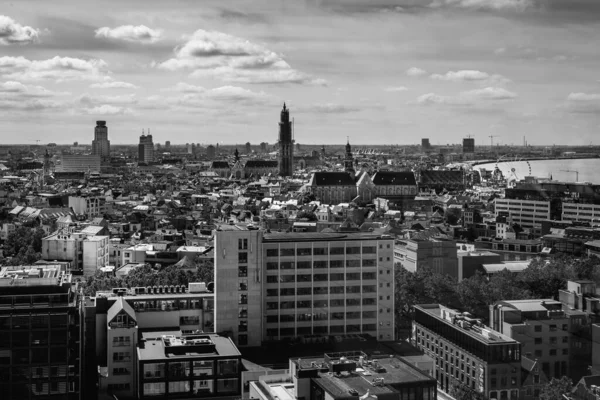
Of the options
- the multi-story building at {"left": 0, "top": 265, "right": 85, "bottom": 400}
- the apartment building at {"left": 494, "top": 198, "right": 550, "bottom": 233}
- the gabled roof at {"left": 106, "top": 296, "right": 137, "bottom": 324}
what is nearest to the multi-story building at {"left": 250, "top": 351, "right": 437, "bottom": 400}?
the multi-story building at {"left": 0, "top": 265, "right": 85, "bottom": 400}

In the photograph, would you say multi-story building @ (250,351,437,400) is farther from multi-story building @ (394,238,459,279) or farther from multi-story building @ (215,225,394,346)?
multi-story building @ (394,238,459,279)

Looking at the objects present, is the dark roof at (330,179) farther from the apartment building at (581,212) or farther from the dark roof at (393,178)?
the apartment building at (581,212)

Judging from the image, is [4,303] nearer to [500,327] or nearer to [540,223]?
[500,327]

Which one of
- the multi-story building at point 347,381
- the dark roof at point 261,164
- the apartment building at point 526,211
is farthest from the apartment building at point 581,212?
the dark roof at point 261,164

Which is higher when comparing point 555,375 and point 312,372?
point 312,372

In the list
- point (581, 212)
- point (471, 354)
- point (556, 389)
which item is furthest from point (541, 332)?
point (581, 212)

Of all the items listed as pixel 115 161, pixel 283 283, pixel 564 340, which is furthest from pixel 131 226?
pixel 115 161
